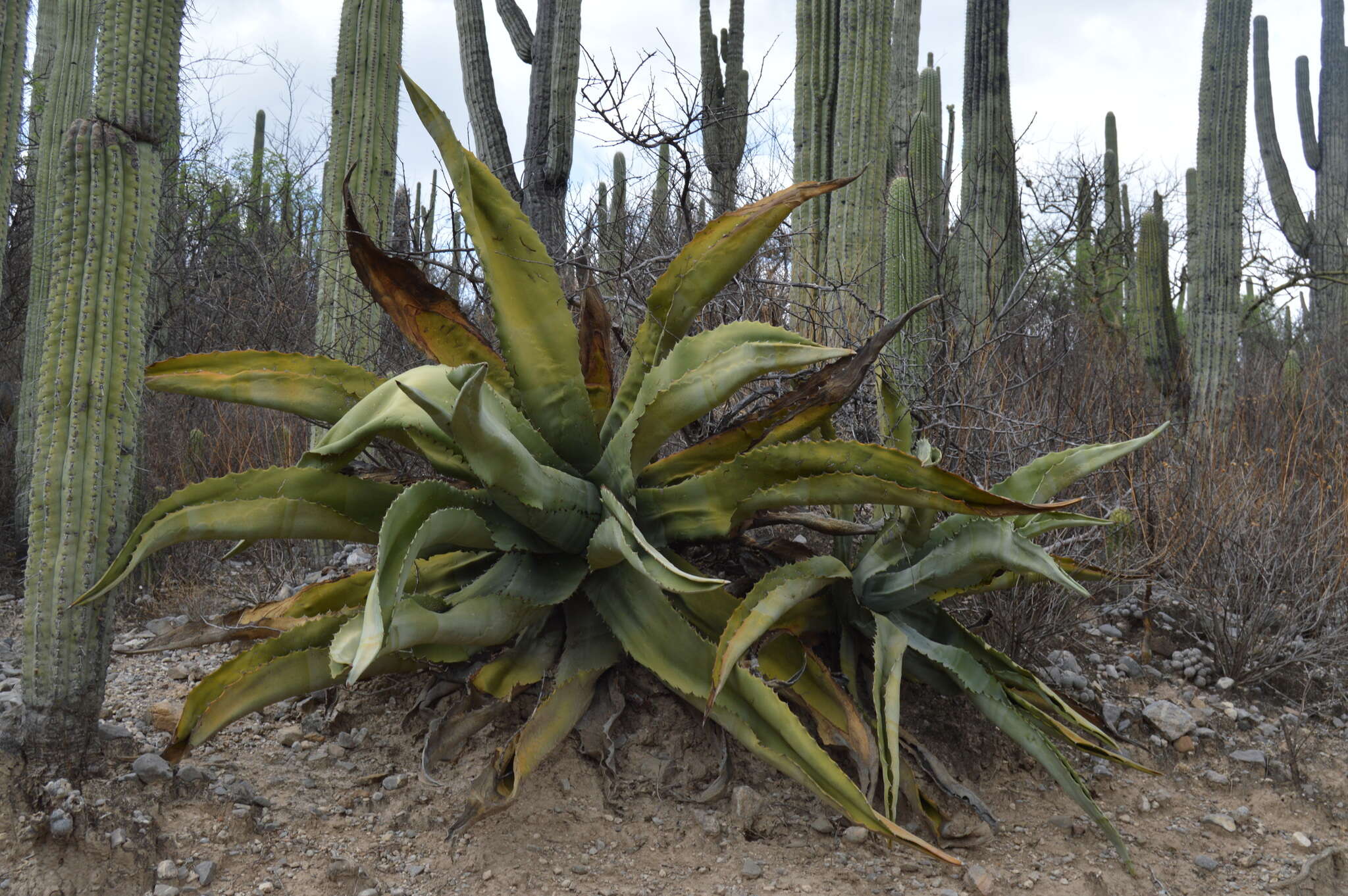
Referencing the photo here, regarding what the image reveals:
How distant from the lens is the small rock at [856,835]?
248cm

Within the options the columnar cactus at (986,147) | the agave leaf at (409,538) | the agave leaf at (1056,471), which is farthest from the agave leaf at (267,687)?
the columnar cactus at (986,147)

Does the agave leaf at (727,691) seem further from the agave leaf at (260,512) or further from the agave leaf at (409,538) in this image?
the agave leaf at (260,512)

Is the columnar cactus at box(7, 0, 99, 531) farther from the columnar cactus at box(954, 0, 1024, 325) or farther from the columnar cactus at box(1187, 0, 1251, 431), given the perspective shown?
the columnar cactus at box(1187, 0, 1251, 431)

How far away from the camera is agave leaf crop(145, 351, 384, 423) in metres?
2.46

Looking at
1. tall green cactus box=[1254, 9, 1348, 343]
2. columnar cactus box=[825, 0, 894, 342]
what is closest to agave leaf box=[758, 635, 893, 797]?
columnar cactus box=[825, 0, 894, 342]

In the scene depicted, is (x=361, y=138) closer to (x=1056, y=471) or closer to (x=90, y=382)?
(x=90, y=382)

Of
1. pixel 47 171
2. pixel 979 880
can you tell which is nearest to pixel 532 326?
pixel 979 880

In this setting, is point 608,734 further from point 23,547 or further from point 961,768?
point 23,547

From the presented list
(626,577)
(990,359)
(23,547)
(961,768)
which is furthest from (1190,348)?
(23,547)

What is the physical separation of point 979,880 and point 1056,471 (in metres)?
1.09

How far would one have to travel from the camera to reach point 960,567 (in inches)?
99.3

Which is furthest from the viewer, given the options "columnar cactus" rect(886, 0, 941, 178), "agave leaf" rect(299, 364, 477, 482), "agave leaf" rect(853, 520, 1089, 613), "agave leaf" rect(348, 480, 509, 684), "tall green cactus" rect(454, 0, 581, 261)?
"columnar cactus" rect(886, 0, 941, 178)

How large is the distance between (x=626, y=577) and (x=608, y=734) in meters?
0.42

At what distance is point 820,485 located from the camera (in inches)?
93.7
